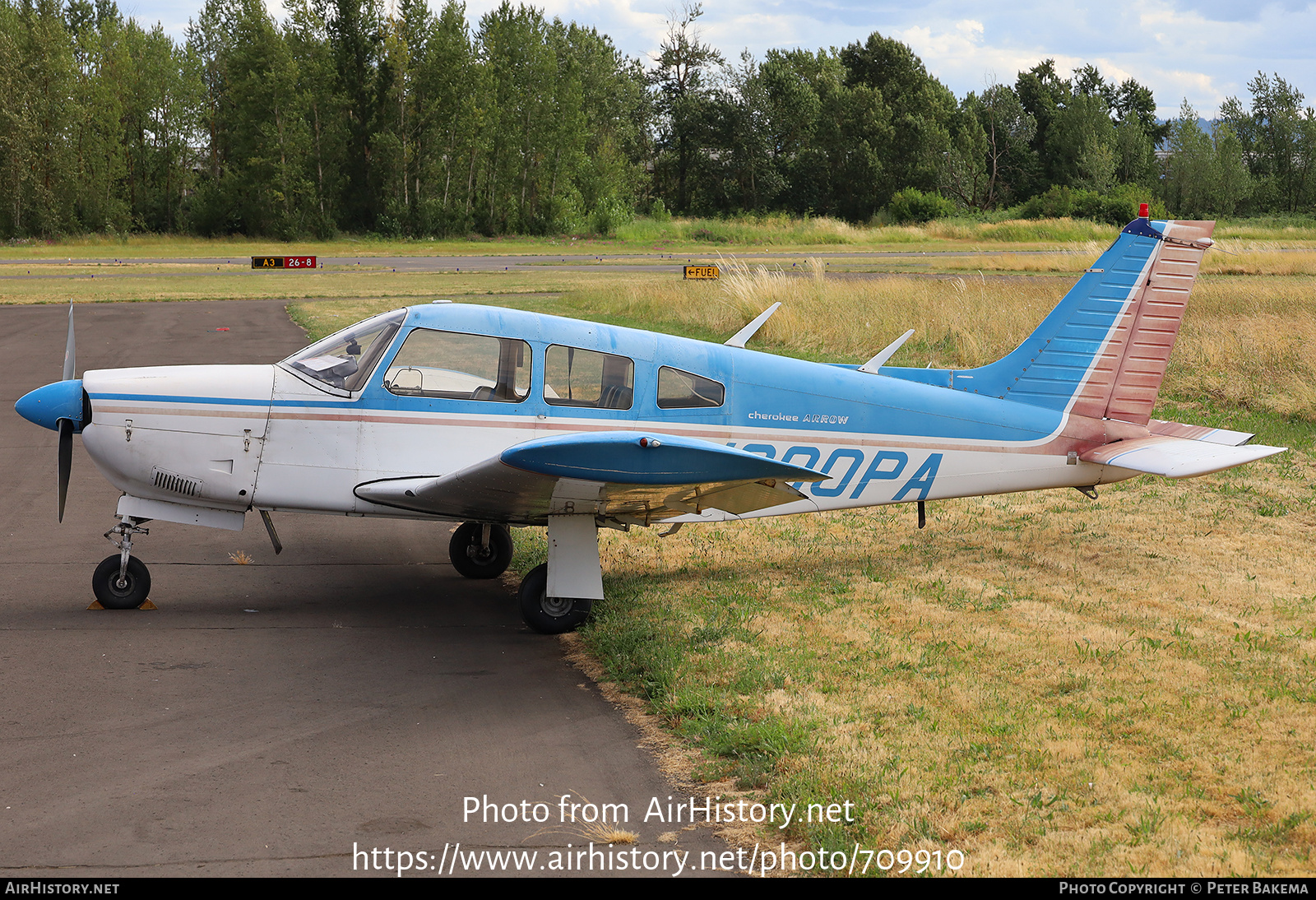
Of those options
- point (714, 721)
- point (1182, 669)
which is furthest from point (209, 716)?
point (1182, 669)

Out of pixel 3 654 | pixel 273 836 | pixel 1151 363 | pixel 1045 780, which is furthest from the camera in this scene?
pixel 1151 363

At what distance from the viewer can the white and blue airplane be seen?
7191 millimetres

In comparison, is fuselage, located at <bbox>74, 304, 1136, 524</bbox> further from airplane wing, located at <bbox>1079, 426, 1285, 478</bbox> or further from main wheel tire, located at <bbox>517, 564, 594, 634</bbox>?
airplane wing, located at <bbox>1079, 426, 1285, 478</bbox>

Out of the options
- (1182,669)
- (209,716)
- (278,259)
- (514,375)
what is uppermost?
(278,259)

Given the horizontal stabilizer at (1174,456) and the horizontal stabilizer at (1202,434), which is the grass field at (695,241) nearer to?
the horizontal stabilizer at (1202,434)

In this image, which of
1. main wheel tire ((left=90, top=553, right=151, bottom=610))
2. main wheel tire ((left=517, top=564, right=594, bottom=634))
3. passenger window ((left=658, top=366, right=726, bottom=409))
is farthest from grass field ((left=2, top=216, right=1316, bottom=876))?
main wheel tire ((left=90, top=553, right=151, bottom=610))

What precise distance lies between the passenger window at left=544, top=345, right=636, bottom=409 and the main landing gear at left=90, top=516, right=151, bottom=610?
3208mm

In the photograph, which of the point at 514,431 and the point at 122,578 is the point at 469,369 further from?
the point at 122,578

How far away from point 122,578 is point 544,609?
3.15 m

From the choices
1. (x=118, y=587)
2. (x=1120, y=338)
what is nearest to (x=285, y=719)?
(x=118, y=587)

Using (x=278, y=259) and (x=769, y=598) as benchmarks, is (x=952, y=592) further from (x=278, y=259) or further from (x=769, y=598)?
(x=278, y=259)

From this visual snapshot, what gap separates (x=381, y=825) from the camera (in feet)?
15.0

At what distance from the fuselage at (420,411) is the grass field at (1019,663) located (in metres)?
1.35

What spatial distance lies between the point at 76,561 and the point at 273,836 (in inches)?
214
